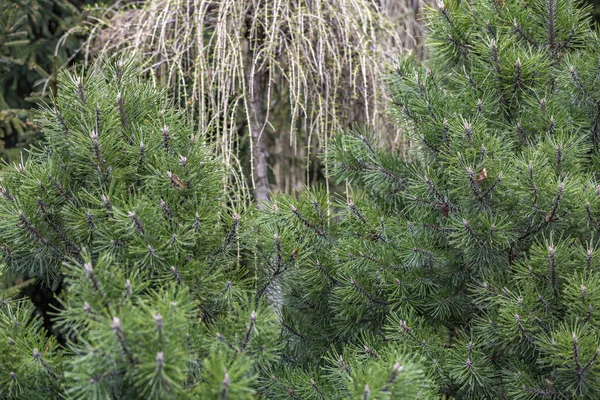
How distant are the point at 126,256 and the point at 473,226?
76 cm

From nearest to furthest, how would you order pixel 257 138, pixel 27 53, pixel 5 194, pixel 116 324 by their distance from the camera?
pixel 116 324 → pixel 5 194 → pixel 257 138 → pixel 27 53

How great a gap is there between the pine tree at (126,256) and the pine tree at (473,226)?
20 cm

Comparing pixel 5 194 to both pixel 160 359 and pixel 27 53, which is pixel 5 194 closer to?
pixel 160 359

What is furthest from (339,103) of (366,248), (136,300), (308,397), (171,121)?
(136,300)

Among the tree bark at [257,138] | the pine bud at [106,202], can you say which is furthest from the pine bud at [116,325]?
the tree bark at [257,138]

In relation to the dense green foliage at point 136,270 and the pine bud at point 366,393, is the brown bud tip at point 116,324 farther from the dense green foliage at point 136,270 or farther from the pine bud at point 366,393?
the pine bud at point 366,393

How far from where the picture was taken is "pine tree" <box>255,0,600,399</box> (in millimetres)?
1445

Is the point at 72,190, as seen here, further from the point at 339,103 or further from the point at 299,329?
the point at 339,103

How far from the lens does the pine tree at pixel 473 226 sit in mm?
1445

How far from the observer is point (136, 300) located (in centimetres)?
118

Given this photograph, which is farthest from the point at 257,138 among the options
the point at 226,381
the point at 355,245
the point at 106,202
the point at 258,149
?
the point at 226,381

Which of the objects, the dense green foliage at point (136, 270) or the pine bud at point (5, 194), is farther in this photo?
the pine bud at point (5, 194)

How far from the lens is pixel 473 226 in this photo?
1513 millimetres

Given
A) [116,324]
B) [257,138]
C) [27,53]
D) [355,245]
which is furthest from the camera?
[27,53]
